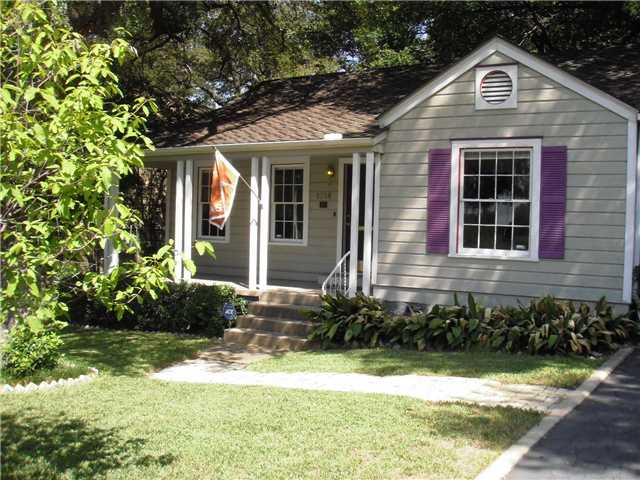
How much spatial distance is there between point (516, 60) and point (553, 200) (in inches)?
89.7

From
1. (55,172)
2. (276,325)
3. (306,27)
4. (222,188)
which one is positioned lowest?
(276,325)

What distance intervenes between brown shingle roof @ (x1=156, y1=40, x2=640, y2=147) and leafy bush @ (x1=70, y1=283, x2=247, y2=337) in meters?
3.00

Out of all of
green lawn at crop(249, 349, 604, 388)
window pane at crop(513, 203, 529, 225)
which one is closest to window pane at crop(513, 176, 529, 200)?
window pane at crop(513, 203, 529, 225)

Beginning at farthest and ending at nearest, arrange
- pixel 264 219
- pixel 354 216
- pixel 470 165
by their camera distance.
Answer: pixel 264 219
pixel 354 216
pixel 470 165

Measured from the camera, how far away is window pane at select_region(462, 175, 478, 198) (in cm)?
1092

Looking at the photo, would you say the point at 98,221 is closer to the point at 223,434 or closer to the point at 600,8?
the point at 223,434

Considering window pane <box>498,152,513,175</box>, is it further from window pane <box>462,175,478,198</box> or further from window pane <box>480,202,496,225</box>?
window pane <box>480,202,496,225</box>

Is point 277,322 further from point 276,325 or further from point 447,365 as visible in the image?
point 447,365

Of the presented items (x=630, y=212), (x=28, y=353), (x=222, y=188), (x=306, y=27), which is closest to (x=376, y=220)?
(x=222, y=188)

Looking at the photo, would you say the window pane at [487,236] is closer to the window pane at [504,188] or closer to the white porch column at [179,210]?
the window pane at [504,188]

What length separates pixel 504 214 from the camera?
10.7m

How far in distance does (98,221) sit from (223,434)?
268 centimetres

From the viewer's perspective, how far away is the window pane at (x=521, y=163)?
416 inches

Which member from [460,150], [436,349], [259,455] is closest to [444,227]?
[460,150]
